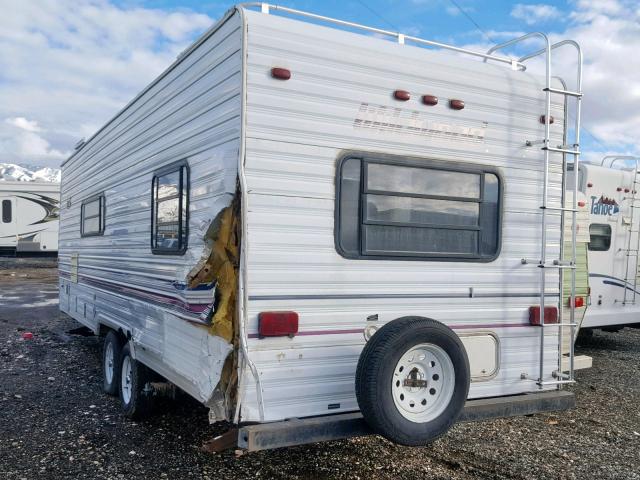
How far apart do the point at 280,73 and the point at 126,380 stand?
11.7 ft

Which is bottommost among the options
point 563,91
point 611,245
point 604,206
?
point 611,245

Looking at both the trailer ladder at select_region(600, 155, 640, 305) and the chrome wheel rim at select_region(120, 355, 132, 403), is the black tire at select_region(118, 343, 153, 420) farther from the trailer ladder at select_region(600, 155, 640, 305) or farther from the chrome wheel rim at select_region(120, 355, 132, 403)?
the trailer ladder at select_region(600, 155, 640, 305)

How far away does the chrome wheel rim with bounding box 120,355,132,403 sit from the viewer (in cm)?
580

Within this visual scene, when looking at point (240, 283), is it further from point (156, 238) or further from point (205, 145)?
point (156, 238)

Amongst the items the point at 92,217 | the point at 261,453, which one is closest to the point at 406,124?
Result: the point at 261,453

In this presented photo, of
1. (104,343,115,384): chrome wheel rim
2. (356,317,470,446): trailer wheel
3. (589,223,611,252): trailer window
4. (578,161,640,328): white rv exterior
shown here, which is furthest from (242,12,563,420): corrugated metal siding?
(589,223,611,252): trailer window

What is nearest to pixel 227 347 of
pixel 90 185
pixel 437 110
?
pixel 437 110

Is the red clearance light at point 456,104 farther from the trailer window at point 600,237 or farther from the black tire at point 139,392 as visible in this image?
the trailer window at point 600,237

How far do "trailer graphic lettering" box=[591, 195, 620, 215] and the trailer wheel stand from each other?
6.07 metres

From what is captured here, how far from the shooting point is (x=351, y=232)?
4.01 meters

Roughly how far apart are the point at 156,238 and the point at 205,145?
123 centimetres

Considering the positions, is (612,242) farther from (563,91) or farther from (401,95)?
(401,95)

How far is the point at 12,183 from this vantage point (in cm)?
2330

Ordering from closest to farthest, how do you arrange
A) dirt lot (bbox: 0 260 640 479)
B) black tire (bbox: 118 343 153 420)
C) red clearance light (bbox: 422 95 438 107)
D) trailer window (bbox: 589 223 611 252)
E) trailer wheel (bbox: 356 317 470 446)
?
trailer wheel (bbox: 356 317 470 446), red clearance light (bbox: 422 95 438 107), dirt lot (bbox: 0 260 640 479), black tire (bbox: 118 343 153 420), trailer window (bbox: 589 223 611 252)
